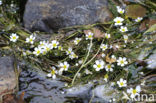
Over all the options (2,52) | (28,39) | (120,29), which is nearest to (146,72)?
(120,29)

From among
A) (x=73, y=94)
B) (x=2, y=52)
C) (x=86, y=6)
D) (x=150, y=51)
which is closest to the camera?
(x=73, y=94)

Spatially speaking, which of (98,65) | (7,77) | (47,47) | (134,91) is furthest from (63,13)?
(134,91)

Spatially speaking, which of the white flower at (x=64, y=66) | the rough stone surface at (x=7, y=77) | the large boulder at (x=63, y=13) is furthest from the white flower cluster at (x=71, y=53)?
the rough stone surface at (x=7, y=77)

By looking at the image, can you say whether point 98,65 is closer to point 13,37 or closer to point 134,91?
point 134,91

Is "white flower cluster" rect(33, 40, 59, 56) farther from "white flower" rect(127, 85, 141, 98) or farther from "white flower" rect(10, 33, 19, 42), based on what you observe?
"white flower" rect(127, 85, 141, 98)

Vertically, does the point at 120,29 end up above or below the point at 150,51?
above

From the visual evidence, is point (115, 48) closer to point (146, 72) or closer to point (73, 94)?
point (146, 72)

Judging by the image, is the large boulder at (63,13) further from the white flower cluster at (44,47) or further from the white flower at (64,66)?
the white flower at (64,66)

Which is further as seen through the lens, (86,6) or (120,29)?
(86,6)
